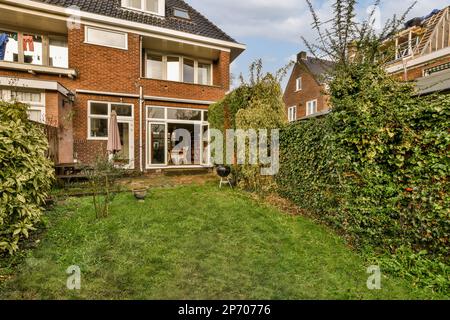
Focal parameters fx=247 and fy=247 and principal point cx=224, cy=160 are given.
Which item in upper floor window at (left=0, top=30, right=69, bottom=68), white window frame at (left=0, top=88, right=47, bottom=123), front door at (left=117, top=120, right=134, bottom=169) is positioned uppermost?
upper floor window at (left=0, top=30, right=69, bottom=68)

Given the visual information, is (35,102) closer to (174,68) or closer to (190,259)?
(174,68)

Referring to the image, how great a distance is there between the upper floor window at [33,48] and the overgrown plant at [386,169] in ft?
40.3

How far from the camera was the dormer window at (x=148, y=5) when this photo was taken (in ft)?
41.8

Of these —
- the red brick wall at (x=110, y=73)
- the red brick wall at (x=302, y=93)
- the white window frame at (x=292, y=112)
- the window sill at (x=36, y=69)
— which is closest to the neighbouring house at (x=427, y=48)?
the red brick wall at (x=302, y=93)

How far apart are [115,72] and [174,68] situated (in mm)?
3300

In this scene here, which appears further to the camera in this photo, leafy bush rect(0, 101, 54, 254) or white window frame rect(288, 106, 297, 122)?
white window frame rect(288, 106, 297, 122)

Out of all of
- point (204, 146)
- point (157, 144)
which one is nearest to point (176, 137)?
point (157, 144)

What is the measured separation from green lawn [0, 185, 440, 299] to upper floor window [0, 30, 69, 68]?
358 inches

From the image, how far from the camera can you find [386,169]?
3.98 meters

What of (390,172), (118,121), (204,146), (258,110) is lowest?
(390,172)

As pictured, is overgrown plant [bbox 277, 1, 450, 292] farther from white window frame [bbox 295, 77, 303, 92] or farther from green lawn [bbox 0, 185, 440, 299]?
white window frame [bbox 295, 77, 303, 92]

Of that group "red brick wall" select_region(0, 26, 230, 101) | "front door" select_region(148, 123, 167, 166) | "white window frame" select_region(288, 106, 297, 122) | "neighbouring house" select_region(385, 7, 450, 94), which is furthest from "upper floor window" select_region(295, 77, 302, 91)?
"front door" select_region(148, 123, 167, 166)

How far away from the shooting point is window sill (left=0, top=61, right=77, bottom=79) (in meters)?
9.42
